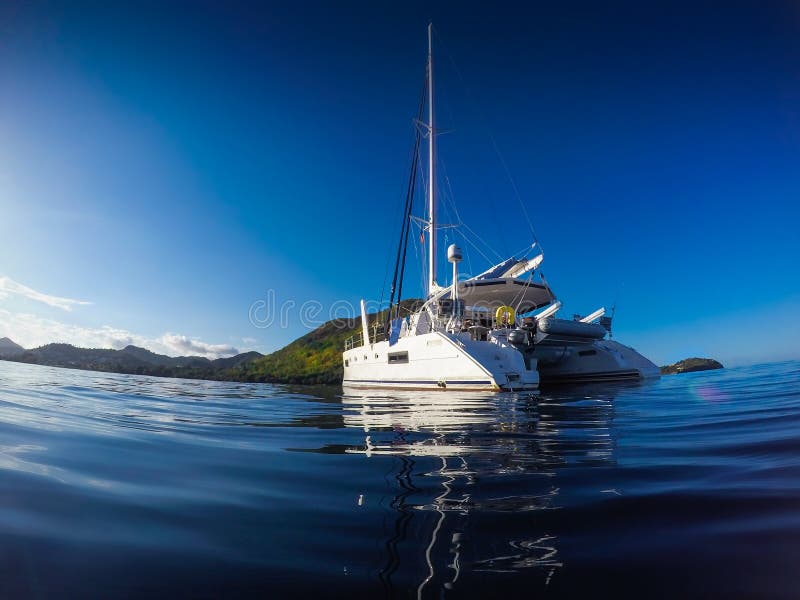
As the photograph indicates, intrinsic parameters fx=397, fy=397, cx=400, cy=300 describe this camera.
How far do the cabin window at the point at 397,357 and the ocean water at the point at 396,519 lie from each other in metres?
14.4

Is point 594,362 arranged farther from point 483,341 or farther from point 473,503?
point 473,503

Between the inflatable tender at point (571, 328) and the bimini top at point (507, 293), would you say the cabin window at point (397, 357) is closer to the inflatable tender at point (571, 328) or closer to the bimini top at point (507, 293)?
the bimini top at point (507, 293)

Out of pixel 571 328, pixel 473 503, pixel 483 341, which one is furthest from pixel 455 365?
pixel 473 503

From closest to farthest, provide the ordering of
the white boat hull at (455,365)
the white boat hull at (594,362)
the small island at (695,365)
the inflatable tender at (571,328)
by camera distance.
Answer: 1. the white boat hull at (455,365)
2. the inflatable tender at (571,328)
3. the white boat hull at (594,362)
4. the small island at (695,365)

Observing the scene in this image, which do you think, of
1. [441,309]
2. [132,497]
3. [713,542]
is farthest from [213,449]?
[441,309]

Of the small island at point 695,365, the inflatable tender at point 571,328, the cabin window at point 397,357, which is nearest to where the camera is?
the inflatable tender at point 571,328

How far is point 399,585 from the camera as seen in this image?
3.48ft

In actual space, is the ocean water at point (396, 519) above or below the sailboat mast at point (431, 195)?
below

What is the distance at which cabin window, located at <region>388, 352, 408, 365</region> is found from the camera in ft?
58.0

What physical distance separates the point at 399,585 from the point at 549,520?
30.6 inches

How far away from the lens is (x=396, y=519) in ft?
5.23

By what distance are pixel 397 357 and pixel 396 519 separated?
1684 cm

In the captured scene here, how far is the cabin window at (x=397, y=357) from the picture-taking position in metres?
17.7

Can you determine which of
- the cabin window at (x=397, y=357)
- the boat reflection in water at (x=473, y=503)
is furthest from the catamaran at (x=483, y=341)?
the boat reflection in water at (x=473, y=503)
